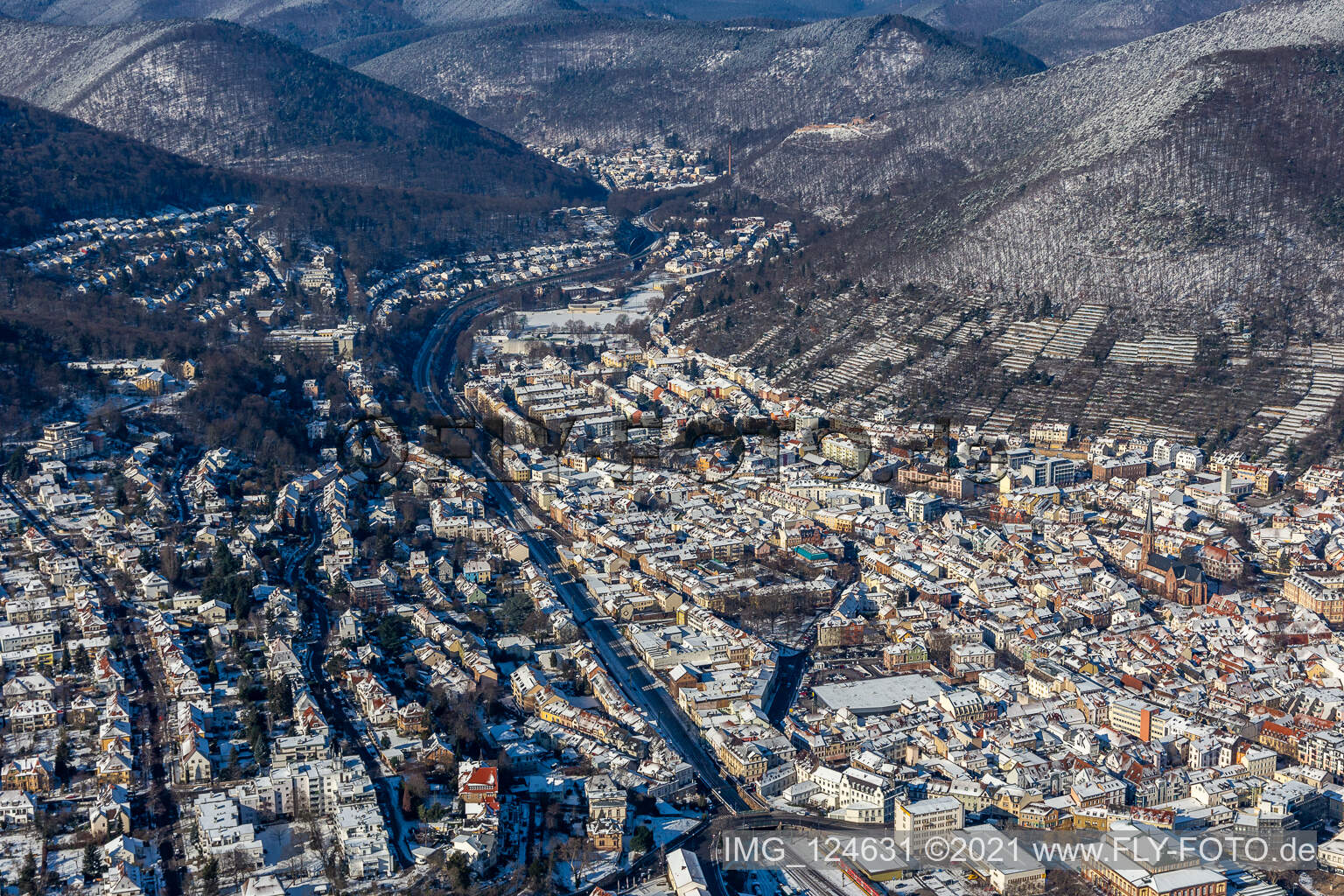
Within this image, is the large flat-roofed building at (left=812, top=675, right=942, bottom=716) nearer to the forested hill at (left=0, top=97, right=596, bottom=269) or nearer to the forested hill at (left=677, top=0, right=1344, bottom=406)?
the forested hill at (left=677, top=0, right=1344, bottom=406)

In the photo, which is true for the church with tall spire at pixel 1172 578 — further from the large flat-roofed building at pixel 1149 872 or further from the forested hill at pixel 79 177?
the forested hill at pixel 79 177

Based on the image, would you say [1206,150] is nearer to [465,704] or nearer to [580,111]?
[465,704]

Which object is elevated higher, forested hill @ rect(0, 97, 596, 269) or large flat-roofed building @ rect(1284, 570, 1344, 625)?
forested hill @ rect(0, 97, 596, 269)

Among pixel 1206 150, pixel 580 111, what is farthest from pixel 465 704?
pixel 580 111

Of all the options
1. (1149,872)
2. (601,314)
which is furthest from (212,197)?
(1149,872)

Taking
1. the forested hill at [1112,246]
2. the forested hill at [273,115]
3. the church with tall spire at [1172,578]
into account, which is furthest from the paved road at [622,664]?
the forested hill at [273,115]

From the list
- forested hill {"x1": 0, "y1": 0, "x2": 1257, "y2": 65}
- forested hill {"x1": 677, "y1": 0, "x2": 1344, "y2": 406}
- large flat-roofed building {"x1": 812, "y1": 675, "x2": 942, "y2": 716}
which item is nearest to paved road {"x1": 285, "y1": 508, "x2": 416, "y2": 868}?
large flat-roofed building {"x1": 812, "y1": 675, "x2": 942, "y2": 716}
